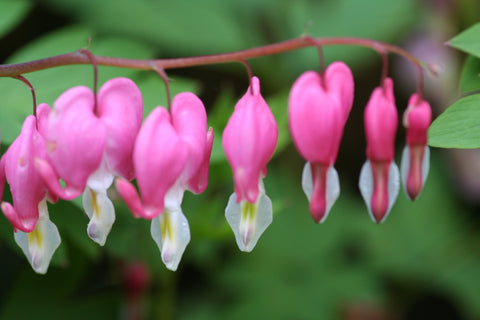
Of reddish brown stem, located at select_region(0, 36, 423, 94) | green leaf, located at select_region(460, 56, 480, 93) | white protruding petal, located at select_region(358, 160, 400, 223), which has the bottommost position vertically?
white protruding petal, located at select_region(358, 160, 400, 223)

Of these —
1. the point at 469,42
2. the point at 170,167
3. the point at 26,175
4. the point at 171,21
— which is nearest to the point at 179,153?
the point at 170,167

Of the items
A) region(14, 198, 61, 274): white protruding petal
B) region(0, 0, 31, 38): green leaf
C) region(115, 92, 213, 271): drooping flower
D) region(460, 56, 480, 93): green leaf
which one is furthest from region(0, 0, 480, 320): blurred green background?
region(460, 56, 480, 93): green leaf

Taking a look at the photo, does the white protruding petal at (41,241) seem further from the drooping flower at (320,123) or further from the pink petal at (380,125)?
the pink petal at (380,125)

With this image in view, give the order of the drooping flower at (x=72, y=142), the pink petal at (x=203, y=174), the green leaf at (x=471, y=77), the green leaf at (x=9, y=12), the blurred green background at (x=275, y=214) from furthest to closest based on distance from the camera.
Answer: the blurred green background at (x=275, y=214) < the green leaf at (x=9, y=12) < the green leaf at (x=471, y=77) < the pink petal at (x=203, y=174) < the drooping flower at (x=72, y=142)

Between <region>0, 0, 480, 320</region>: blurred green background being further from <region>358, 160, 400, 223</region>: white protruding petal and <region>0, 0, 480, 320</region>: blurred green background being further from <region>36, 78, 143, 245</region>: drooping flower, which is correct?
<region>358, 160, 400, 223</region>: white protruding petal

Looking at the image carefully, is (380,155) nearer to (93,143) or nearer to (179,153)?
(179,153)

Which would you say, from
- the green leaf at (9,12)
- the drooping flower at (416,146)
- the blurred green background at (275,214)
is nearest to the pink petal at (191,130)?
the drooping flower at (416,146)
